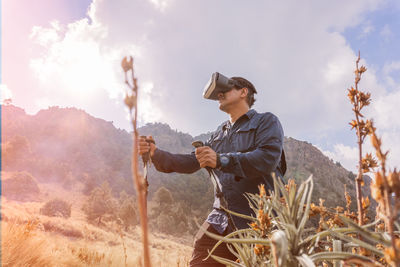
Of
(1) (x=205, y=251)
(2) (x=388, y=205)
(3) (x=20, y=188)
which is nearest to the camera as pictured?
(2) (x=388, y=205)

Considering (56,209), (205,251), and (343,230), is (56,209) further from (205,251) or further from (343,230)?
(343,230)

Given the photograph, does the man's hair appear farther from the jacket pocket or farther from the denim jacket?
the jacket pocket

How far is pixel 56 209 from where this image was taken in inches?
752

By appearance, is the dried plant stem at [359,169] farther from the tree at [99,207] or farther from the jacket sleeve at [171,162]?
the tree at [99,207]

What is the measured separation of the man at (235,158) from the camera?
5.82 ft

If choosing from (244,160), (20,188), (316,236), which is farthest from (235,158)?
(20,188)

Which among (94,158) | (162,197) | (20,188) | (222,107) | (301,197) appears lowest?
(162,197)

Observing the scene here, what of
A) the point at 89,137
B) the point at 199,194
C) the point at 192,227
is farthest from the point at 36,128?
the point at 192,227

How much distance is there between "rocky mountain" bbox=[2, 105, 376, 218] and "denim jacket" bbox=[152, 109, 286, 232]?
27.9 meters

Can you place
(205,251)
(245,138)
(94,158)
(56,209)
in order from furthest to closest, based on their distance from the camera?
1. (94,158)
2. (56,209)
3. (245,138)
4. (205,251)

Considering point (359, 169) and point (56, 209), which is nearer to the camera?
point (359, 169)

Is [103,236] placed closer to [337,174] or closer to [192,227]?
[192,227]

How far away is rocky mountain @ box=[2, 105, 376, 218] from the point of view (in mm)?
35531

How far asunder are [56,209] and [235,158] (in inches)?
840
